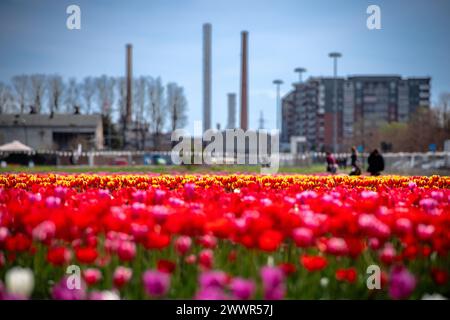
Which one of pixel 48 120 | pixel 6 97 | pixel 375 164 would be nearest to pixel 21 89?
pixel 6 97

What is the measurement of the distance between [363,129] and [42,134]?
50750 millimetres

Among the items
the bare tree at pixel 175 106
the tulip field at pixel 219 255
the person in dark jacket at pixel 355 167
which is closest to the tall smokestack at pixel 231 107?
the bare tree at pixel 175 106

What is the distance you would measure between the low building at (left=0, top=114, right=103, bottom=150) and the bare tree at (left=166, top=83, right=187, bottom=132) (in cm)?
931

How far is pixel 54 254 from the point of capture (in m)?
3.19

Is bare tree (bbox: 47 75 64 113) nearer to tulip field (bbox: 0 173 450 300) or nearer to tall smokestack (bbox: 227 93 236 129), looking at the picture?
tulip field (bbox: 0 173 450 300)

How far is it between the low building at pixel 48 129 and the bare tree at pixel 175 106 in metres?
9.31

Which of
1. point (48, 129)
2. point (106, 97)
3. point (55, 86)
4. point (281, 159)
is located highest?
point (106, 97)

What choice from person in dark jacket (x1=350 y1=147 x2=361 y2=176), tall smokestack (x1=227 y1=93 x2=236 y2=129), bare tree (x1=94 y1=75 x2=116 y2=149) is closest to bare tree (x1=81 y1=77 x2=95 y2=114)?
bare tree (x1=94 y1=75 x2=116 y2=149)

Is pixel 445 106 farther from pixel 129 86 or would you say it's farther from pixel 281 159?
pixel 129 86

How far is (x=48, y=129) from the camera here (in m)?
71.2

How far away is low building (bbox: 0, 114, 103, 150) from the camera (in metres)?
69.4

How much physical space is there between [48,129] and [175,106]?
16.2 metres
